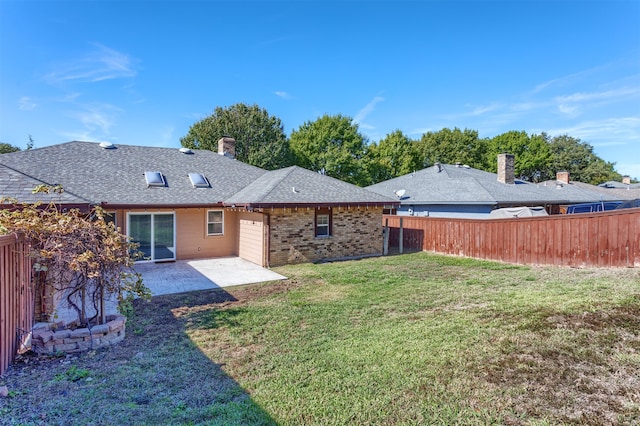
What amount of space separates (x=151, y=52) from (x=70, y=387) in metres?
16.3

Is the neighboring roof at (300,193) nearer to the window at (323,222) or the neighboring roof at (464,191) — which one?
the window at (323,222)

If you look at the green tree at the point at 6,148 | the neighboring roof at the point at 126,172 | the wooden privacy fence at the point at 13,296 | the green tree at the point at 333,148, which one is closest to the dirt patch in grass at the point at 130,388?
the wooden privacy fence at the point at 13,296

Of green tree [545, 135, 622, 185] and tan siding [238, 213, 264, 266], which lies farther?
green tree [545, 135, 622, 185]

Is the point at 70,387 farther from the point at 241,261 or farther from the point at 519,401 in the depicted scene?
the point at 241,261

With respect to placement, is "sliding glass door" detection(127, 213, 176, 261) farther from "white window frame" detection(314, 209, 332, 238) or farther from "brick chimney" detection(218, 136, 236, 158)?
"brick chimney" detection(218, 136, 236, 158)

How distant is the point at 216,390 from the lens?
151 inches

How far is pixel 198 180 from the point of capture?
14.8 meters

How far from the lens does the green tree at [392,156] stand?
38.6 m

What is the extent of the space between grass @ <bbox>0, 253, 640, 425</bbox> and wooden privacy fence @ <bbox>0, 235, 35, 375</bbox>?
0.38 meters

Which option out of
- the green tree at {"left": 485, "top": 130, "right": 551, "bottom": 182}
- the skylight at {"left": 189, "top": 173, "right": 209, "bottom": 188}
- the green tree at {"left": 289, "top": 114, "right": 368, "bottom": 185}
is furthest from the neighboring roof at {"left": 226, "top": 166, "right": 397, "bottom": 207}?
the green tree at {"left": 485, "top": 130, "right": 551, "bottom": 182}

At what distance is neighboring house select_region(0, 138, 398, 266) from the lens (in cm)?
1213

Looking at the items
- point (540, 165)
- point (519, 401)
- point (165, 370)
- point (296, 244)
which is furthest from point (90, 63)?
point (540, 165)

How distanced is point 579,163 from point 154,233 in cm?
5763

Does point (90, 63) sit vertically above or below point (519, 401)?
above
